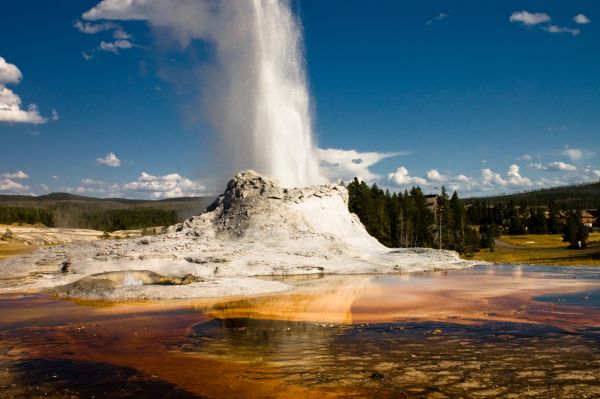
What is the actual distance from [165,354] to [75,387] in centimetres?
337

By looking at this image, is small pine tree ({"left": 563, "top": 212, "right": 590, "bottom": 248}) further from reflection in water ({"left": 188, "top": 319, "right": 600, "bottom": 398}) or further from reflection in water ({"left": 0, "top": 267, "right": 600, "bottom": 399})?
reflection in water ({"left": 188, "top": 319, "right": 600, "bottom": 398})

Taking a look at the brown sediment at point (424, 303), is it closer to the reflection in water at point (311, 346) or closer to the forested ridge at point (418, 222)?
the reflection in water at point (311, 346)

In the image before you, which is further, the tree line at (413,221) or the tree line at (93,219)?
the tree line at (93,219)

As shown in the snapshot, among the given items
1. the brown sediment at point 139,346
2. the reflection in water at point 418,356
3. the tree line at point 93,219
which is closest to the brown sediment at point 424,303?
the reflection in water at point 418,356

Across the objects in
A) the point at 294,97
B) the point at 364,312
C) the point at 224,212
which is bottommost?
the point at 364,312

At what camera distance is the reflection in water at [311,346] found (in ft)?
37.8

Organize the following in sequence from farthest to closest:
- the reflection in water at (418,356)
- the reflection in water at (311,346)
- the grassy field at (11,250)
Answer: the grassy field at (11,250), the reflection in water at (311,346), the reflection in water at (418,356)

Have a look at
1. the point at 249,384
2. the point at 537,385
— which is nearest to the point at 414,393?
the point at 537,385

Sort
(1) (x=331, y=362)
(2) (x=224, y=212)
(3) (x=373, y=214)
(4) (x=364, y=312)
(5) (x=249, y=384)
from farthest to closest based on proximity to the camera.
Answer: (3) (x=373, y=214) < (2) (x=224, y=212) < (4) (x=364, y=312) < (1) (x=331, y=362) < (5) (x=249, y=384)

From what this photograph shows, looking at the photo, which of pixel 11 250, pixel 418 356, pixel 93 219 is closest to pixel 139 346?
pixel 418 356

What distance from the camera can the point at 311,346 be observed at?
50.8 feet

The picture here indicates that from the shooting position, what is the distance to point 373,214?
7475 centimetres

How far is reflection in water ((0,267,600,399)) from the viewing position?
11516 millimetres

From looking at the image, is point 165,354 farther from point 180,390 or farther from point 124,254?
point 124,254
